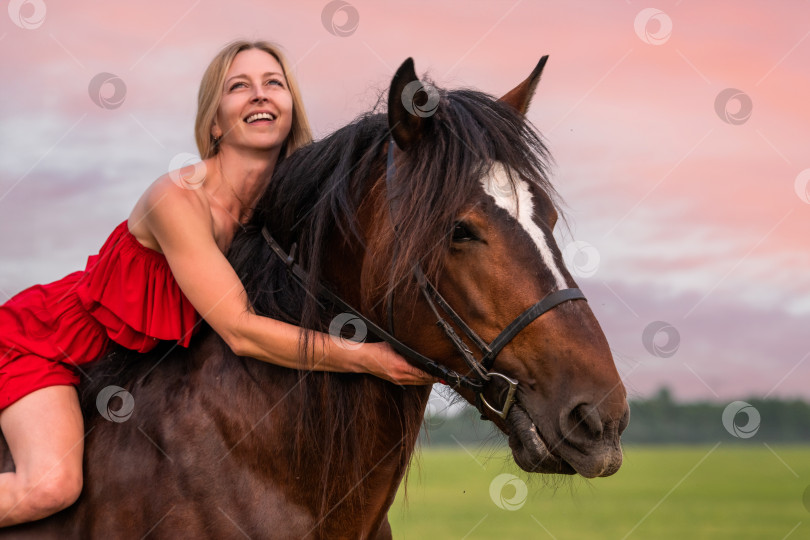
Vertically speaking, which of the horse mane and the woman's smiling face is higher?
the woman's smiling face

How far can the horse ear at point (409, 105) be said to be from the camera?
3555 millimetres

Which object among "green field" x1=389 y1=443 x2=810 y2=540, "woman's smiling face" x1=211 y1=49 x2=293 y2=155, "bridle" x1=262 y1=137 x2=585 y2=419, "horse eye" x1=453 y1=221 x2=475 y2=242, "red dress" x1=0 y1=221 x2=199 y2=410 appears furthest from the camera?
"green field" x1=389 y1=443 x2=810 y2=540

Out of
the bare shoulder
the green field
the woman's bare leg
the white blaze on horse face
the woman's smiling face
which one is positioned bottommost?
the green field

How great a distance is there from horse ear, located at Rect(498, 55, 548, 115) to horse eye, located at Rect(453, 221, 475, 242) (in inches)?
41.2

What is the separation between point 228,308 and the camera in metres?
3.83

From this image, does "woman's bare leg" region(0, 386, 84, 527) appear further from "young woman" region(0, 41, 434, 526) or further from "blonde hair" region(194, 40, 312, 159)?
"blonde hair" region(194, 40, 312, 159)

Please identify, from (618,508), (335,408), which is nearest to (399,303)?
(335,408)

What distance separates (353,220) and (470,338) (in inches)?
33.7

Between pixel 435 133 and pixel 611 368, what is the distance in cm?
134

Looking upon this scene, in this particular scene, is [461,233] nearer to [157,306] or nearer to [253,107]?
[157,306]

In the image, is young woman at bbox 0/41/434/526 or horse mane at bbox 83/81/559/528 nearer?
horse mane at bbox 83/81/559/528

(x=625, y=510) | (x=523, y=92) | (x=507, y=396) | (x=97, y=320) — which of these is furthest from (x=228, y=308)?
(x=625, y=510)

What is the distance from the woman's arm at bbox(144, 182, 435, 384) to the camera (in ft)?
12.2

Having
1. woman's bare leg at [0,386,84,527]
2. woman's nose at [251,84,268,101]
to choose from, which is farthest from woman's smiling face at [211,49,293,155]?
woman's bare leg at [0,386,84,527]
